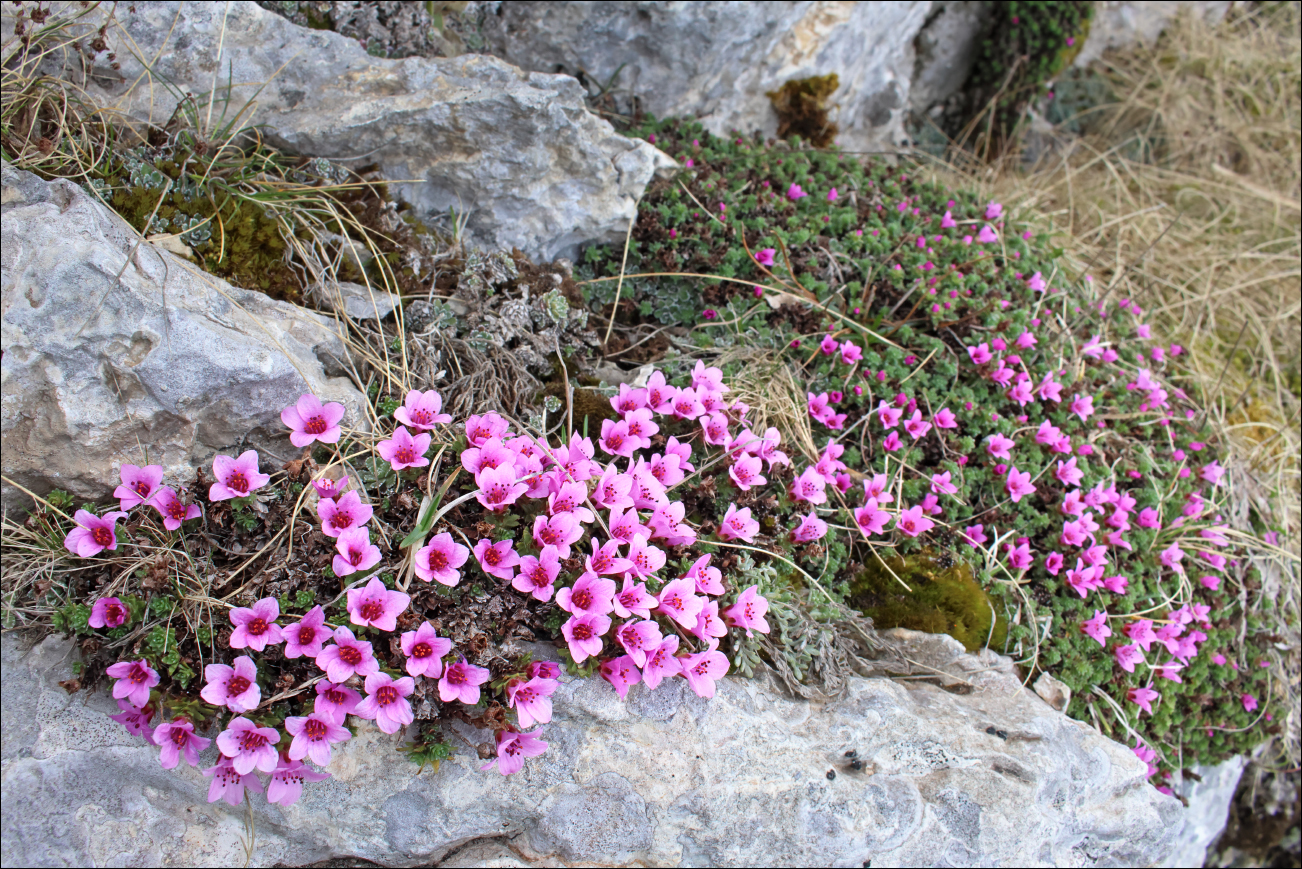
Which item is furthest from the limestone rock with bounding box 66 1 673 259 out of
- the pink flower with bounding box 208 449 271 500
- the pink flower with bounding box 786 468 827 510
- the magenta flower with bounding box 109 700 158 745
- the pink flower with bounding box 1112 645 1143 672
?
the pink flower with bounding box 1112 645 1143 672

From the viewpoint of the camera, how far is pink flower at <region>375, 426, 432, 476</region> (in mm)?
2906

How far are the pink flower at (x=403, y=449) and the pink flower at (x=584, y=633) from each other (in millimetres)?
852

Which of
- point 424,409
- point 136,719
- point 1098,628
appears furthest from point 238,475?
point 1098,628

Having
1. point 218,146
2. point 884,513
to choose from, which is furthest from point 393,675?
point 218,146

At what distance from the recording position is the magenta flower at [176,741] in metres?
2.42

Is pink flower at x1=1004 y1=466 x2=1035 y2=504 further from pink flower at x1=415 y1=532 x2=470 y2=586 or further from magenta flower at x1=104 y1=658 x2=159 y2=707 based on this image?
magenta flower at x1=104 y1=658 x2=159 y2=707

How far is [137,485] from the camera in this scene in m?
2.66

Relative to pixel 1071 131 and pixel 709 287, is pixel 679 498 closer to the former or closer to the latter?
pixel 709 287

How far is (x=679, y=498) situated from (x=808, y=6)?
4137mm

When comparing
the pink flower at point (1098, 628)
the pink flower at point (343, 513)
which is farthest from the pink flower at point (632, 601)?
the pink flower at point (1098, 628)

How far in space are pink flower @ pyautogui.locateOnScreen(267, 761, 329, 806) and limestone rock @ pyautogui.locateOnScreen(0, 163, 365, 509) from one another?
110 cm

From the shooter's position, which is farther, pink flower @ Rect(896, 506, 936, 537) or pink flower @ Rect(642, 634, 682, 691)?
pink flower @ Rect(896, 506, 936, 537)

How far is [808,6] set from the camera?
5.62m

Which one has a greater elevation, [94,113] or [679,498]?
[94,113]
